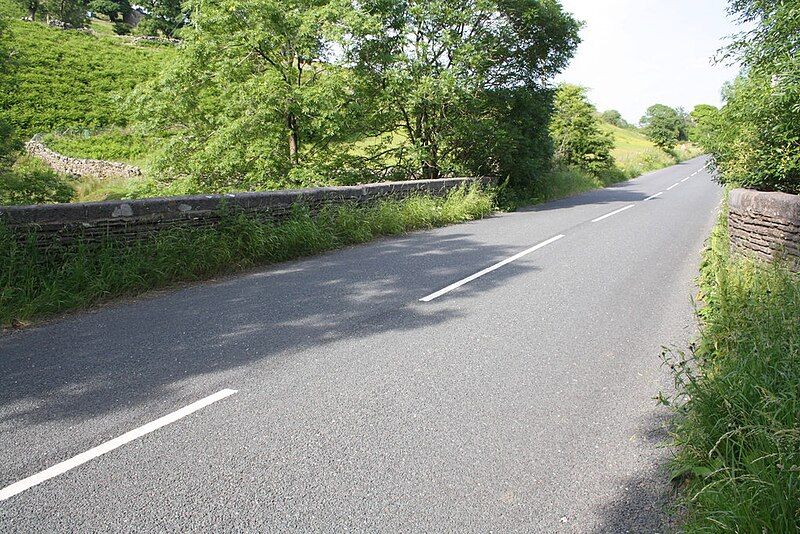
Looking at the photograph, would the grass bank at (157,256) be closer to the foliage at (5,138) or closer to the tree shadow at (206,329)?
the tree shadow at (206,329)

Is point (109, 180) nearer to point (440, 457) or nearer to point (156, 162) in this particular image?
point (156, 162)

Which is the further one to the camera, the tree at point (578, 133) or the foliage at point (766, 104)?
the tree at point (578, 133)

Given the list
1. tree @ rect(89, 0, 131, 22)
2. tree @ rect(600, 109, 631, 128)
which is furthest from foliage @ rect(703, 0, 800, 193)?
tree @ rect(600, 109, 631, 128)

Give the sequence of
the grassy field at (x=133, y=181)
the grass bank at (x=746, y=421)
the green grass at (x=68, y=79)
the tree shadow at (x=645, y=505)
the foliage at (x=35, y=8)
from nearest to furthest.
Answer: the grass bank at (x=746, y=421), the tree shadow at (x=645, y=505), the grassy field at (x=133, y=181), the green grass at (x=68, y=79), the foliage at (x=35, y=8)

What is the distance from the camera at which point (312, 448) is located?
3.24 meters

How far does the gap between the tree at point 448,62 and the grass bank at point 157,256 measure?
616 centimetres

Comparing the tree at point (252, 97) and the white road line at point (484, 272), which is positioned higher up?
the tree at point (252, 97)

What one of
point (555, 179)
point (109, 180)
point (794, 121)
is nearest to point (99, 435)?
point (794, 121)

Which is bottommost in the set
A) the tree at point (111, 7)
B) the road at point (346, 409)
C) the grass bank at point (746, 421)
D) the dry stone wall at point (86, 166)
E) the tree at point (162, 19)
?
the road at point (346, 409)

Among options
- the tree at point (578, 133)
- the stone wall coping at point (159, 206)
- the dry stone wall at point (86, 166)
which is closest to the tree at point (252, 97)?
the stone wall coping at point (159, 206)

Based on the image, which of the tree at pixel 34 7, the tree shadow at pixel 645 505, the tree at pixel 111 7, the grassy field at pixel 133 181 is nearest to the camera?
the tree shadow at pixel 645 505

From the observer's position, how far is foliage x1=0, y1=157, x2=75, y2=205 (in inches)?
492

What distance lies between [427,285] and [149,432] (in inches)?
175

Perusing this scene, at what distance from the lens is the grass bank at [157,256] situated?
612 centimetres
